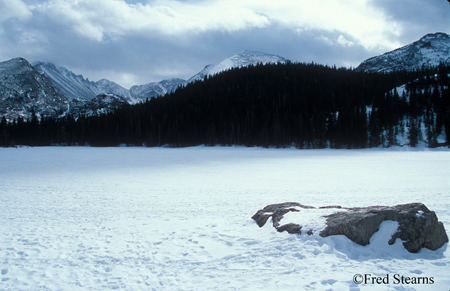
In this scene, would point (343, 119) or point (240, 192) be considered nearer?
point (240, 192)

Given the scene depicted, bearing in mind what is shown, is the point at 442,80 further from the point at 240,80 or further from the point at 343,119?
the point at 240,80

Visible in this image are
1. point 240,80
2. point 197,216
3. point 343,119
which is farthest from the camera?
point 240,80

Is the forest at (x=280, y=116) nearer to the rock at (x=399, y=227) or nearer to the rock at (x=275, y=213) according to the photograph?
the rock at (x=275, y=213)

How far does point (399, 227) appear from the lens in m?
6.67

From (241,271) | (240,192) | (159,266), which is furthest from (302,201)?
(159,266)

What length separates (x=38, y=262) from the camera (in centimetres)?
614

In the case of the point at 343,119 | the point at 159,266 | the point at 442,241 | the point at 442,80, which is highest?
the point at 442,80

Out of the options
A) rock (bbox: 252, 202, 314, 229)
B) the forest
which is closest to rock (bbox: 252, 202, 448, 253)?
rock (bbox: 252, 202, 314, 229)

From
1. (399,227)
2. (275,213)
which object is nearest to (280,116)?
(275,213)

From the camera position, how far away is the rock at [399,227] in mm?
6398

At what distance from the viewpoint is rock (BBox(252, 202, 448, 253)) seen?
21.0ft

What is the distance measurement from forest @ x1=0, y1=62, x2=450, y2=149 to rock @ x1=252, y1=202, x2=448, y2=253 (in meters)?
76.6

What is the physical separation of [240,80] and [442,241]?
13482 centimetres

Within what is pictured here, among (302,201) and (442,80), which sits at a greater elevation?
(442,80)
